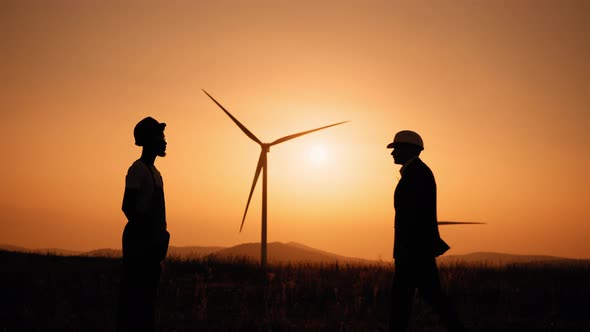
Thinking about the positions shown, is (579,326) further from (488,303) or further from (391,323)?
(391,323)

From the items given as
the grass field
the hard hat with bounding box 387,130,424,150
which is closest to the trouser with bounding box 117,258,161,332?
the grass field

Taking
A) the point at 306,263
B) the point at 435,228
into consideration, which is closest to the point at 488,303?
the point at 435,228

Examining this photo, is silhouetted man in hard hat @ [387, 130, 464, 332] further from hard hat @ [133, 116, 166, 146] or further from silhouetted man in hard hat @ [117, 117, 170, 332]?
hard hat @ [133, 116, 166, 146]

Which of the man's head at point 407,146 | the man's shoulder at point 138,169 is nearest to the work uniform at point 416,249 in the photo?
the man's head at point 407,146

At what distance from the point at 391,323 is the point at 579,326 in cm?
390

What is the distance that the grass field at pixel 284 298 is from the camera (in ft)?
30.2

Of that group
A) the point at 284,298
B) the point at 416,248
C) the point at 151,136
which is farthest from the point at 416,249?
the point at 284,298

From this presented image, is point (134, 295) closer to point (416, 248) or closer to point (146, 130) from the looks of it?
point (146, 130)

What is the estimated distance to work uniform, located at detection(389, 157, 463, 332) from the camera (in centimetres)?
712

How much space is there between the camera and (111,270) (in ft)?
50.8

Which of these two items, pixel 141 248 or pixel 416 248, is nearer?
pixel 141 248

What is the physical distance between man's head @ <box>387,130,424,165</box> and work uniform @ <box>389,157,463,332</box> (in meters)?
0.22

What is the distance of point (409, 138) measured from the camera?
7.53 metres

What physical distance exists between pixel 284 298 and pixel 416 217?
461cm
